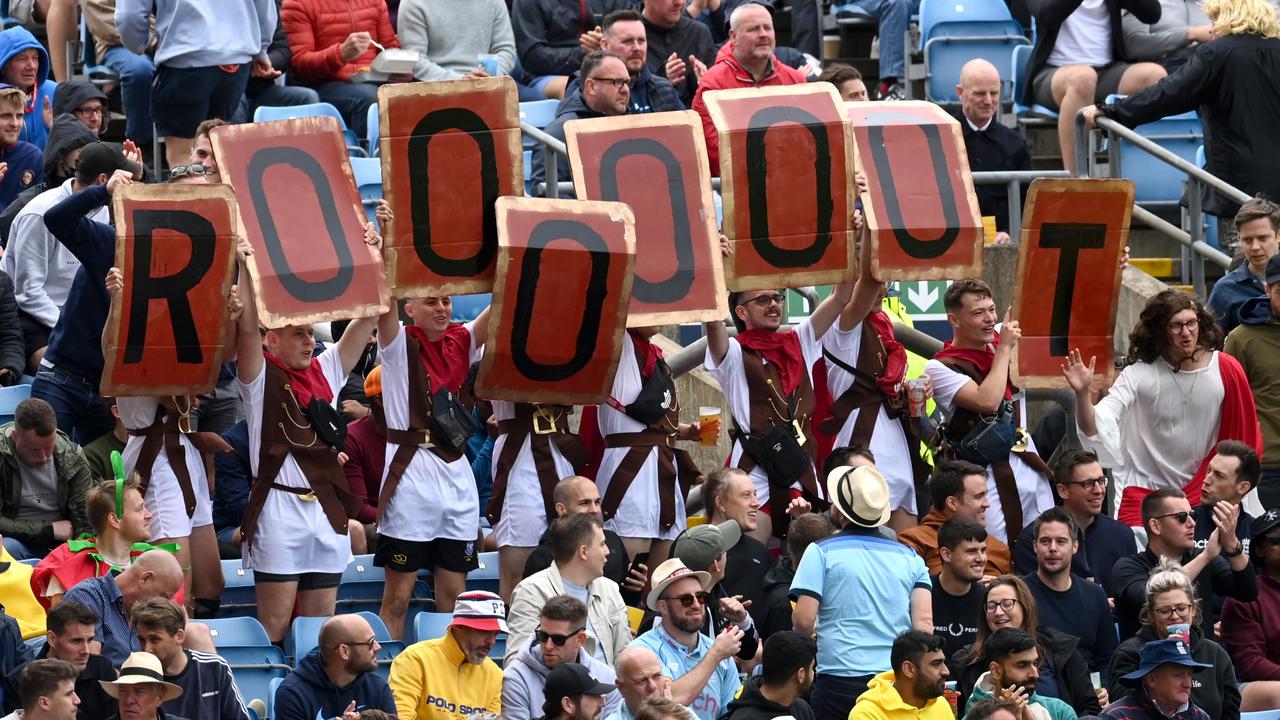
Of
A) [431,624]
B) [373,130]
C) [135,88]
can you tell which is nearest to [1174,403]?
[431,624]

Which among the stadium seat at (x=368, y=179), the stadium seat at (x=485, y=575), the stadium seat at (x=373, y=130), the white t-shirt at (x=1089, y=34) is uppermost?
the white t-shirt at (x=1089, y=34)

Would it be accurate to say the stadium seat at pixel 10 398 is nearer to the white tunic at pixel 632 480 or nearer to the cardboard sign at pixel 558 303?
the cardboard sign at pixel 558 303

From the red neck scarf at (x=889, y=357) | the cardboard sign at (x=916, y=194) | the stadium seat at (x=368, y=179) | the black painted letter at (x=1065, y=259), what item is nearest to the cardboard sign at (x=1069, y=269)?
the black painted letter at (x=1065, y=259)

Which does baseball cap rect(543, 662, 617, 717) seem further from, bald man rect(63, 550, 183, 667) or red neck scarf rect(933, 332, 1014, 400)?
red neck scarf rect(933, 332, 1014, 400)

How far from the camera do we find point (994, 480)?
1102cm

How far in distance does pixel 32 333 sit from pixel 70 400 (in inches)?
42.8

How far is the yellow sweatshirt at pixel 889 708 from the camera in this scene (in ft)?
29.5

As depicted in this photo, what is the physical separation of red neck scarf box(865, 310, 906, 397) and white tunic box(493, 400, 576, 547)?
1507 millimetres

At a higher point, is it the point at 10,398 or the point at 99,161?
the point at 99,161

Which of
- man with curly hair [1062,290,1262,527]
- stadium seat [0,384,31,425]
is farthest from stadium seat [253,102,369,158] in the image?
man with curly hair [1062,290,1262,527]

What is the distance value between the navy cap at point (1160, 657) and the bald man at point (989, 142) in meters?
4.92

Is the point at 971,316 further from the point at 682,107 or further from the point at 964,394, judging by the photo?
the point at 682,107

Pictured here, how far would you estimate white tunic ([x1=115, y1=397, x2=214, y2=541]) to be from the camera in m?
10.1

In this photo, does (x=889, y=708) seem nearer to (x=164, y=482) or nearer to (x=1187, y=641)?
(x=1187, y=641)
